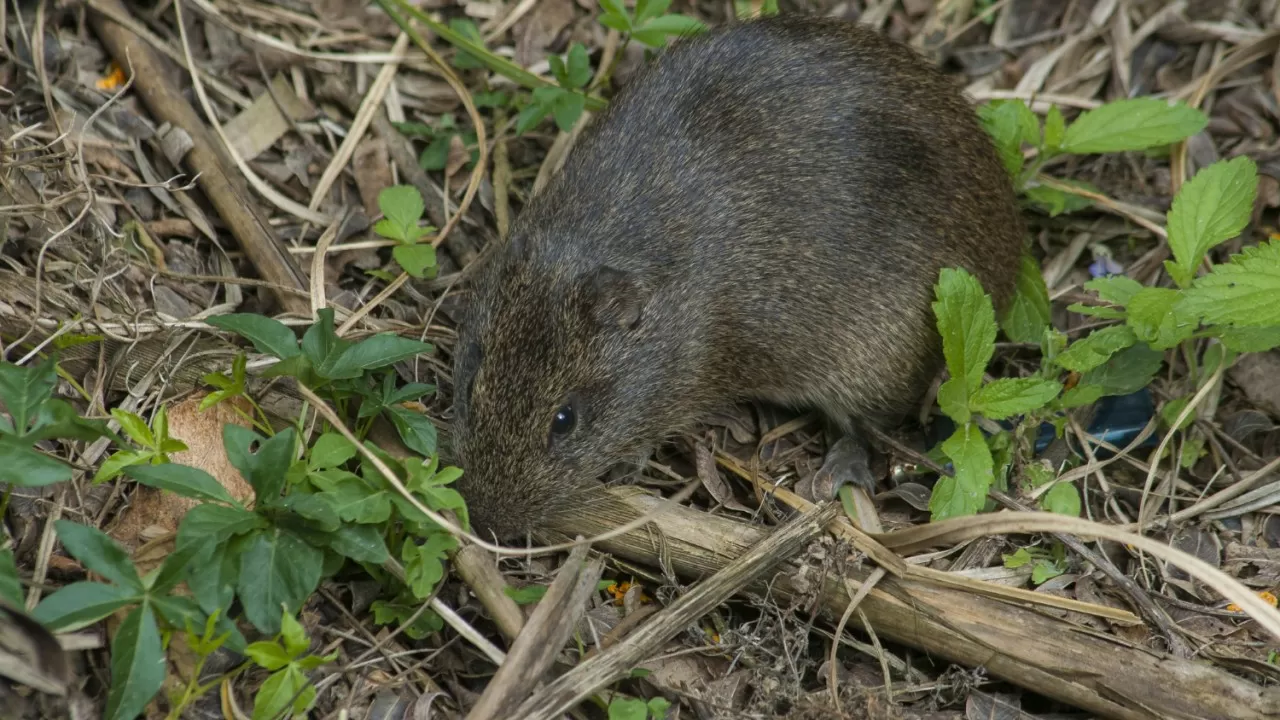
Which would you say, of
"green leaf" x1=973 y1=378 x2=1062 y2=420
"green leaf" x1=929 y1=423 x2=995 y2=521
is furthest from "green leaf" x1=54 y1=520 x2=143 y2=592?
"green leaf" x1=973 y1=378 x2=1062 y2=420

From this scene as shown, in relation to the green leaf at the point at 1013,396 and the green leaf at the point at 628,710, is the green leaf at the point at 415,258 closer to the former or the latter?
the green leaf at the point at 628,710

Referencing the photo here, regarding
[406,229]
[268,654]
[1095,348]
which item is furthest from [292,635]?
[1095,348]

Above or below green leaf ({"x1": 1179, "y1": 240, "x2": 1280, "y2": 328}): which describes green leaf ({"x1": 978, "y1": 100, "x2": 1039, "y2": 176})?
above

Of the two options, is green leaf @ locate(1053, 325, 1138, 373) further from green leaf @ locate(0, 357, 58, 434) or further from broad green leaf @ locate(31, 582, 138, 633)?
green leaf @ locate(0, 357, 58, 434)

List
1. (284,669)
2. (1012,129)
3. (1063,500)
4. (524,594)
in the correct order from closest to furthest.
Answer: (284,669) → (524,594) → (1063,500) → (1012,129)

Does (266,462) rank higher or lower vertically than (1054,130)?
lower

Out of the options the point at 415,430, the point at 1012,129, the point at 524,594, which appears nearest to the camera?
the point at 524,594

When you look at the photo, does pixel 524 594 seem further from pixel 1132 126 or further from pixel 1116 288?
pixel 1132 126
